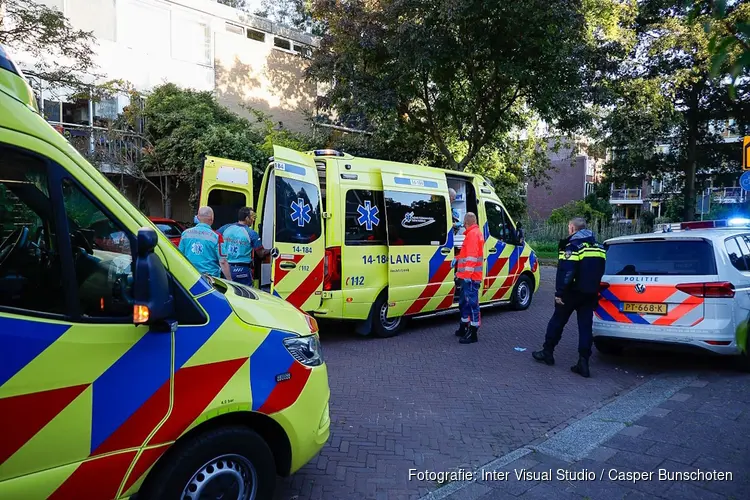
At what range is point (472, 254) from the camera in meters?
7.20

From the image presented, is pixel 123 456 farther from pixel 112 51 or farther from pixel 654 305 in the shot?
pixel 112 51

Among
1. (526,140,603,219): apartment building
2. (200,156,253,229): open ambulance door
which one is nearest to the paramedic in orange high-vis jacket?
(200,156,253,229): open ambulance door

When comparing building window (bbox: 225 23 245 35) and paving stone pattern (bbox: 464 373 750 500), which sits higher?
building window (bbox: 225 23 245 35)

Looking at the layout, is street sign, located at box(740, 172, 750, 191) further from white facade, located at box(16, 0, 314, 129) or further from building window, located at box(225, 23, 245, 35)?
building window, located at box(225, 23, 245, 35)

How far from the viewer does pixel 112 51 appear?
15.4 m

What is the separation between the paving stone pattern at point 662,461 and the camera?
3.35 m

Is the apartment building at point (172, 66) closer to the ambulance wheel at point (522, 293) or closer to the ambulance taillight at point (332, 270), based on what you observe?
the ambulance taillight at point (332, 270)

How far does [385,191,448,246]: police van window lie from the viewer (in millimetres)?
7480

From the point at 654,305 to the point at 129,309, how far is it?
555cm

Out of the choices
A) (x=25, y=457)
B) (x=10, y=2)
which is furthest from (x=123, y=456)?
(x=10, y=2)

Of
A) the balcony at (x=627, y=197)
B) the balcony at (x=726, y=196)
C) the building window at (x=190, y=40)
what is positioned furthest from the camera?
the balcony at (x=627, y=197)

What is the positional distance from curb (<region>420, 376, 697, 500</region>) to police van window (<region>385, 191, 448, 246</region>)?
3584mm

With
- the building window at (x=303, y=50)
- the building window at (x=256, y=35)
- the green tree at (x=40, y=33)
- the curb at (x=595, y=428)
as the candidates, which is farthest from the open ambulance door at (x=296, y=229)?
the building window at (x=256, y=35)

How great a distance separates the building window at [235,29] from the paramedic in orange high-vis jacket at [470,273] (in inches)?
587
